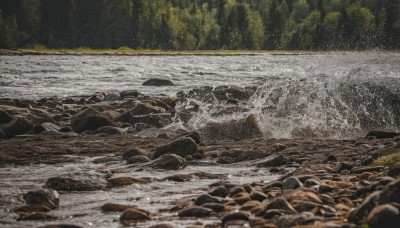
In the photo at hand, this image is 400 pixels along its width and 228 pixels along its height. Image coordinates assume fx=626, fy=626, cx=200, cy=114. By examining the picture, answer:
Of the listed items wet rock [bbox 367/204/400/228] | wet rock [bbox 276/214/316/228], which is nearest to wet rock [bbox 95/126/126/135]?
wet rock [bbox 276/214/316/228]

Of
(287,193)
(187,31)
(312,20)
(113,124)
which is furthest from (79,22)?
(287,193)

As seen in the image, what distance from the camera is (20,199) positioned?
7648 millimetres

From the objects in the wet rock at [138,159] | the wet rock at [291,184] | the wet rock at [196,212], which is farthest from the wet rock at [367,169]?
the wet rock at [138,159]

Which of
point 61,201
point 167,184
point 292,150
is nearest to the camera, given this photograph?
point 61,201

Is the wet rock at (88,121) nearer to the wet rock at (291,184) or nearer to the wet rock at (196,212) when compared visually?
the wet rock at (291,184)

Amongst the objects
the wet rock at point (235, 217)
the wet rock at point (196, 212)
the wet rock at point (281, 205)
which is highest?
the wet rock at point (281, 205)

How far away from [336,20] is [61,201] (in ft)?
466

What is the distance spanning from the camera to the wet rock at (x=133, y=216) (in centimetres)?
650

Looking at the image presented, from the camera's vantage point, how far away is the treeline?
143625 millimetres

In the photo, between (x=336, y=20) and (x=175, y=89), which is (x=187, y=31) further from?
(x=175, y=89)

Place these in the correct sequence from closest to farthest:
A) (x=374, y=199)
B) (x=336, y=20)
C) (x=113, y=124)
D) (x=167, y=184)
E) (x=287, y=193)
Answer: (x=374, y=199) → (x=287, y=193) → (x=167, y=184) → (x=113, y=124) → (x=336, y=20)

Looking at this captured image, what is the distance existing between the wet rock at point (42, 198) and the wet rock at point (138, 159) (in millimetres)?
3010

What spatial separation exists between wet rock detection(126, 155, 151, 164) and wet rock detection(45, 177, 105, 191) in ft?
6.48

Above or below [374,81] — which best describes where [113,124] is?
below
